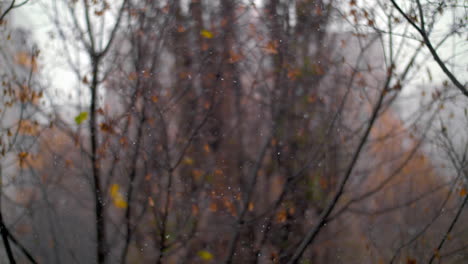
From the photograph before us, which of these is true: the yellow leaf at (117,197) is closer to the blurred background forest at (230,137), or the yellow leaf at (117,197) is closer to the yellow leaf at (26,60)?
the blurred background forest at (230,137)

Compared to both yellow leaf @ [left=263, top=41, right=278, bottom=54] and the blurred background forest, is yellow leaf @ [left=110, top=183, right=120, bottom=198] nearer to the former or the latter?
the blurred background forest

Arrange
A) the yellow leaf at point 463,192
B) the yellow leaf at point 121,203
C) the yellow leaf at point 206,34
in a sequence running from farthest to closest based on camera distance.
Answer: the yellow leaf at point 206,34
the yellow leaf at point 121,203
the yellow leaf at point 463,192

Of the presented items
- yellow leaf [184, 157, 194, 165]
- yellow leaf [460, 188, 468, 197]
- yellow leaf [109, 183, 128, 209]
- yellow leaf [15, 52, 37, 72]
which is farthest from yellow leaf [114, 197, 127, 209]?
yellow leaf [460, 188, 468, 197]

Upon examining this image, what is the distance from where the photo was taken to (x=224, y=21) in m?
1.52

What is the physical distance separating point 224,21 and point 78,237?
3.24 feet

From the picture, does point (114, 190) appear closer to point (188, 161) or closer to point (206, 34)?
point (188, 161)

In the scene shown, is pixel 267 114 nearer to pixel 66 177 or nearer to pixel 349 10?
pixel 349 10

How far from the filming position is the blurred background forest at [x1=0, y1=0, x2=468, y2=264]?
4.37 feet

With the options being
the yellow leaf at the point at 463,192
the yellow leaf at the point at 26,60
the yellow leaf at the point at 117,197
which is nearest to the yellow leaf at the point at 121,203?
the yellow leaf at the point at 117,197

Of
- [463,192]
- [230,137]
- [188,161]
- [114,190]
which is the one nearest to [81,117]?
[114,190]

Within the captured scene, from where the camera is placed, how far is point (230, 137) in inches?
58.1

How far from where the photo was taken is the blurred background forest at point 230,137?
1.33 m

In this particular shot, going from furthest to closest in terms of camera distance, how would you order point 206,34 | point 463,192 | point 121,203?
point 206,34 → point 121,203 → point 463,192

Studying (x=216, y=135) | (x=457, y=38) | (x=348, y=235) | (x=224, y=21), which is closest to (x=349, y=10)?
(x=457, y=38)
